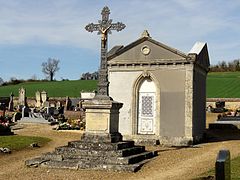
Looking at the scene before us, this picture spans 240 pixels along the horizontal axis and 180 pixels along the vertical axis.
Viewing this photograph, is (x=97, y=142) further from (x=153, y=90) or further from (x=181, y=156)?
(x=153, y=90)

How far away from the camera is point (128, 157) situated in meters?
13.1

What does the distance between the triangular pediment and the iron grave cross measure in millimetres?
6047

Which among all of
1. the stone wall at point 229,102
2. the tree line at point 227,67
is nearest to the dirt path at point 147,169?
the stone wall at point 229,102

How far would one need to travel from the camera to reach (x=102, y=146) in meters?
13.7

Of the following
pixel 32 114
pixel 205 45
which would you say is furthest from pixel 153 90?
pixel 32 114

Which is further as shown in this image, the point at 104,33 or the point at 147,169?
the point at 104,33

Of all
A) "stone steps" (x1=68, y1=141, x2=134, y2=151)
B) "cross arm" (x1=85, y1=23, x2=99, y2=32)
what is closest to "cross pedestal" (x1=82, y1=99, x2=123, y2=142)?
"stone steps" (x1=68, y1=141, x2=134, y2=151)

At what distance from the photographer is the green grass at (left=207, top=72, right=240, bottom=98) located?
57.6 metres

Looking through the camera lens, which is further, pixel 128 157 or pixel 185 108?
pixel 185 108

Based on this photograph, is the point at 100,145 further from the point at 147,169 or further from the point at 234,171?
the point at 234,171

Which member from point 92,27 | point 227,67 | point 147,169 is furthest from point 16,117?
point 227,67

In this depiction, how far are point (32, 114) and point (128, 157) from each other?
21.2 meters

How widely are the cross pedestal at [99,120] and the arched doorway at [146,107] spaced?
702 cm

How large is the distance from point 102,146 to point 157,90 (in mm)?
8180
